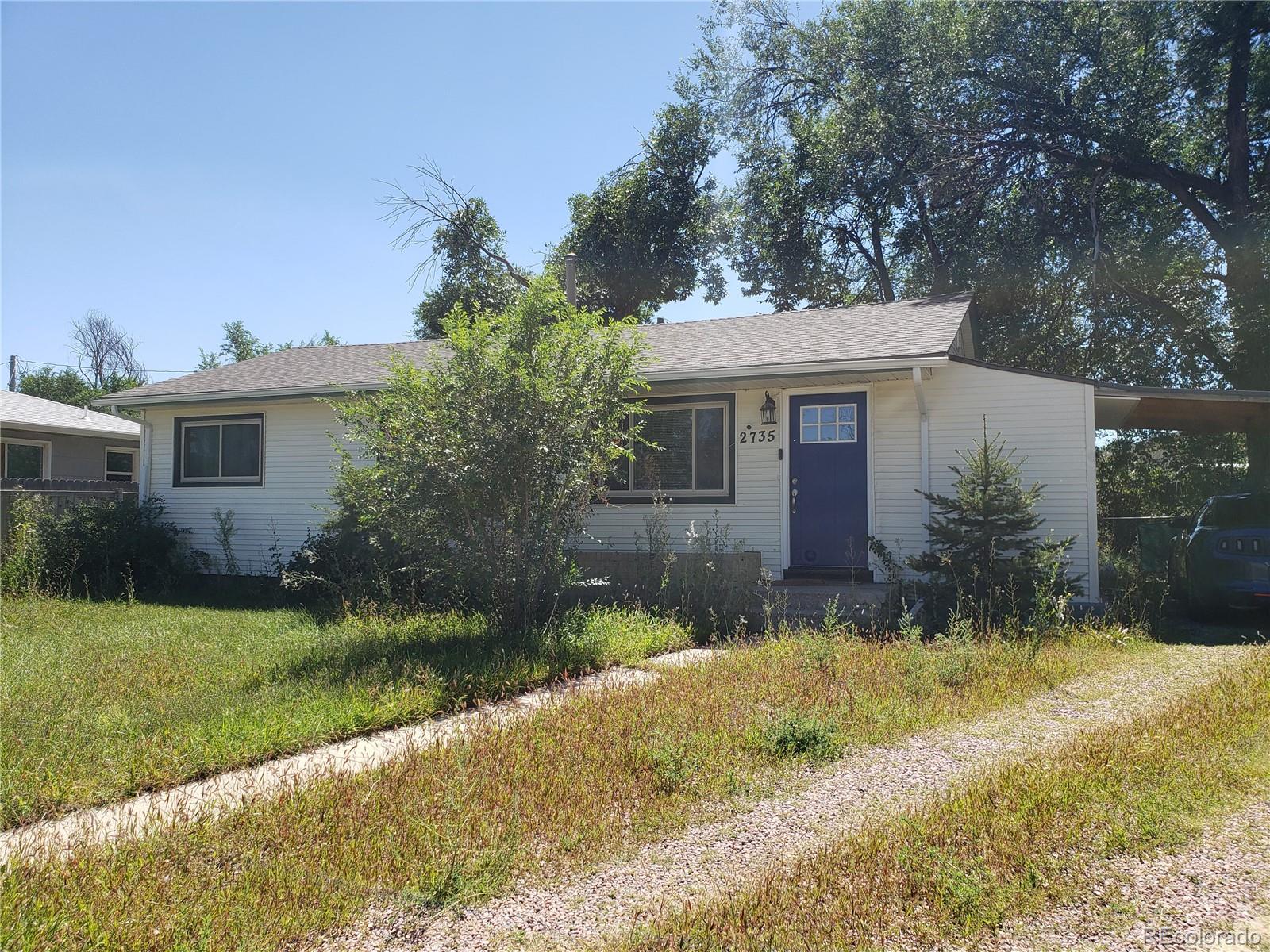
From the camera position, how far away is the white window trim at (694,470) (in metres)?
10.4

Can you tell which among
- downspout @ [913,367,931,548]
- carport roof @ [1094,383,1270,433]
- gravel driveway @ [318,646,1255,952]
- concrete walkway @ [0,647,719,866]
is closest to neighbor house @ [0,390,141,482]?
concrete walkway @ [0,647,719,866]

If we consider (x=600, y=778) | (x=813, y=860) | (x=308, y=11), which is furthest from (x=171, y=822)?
(x=308, y=11)

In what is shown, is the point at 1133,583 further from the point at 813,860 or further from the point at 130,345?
the point at 130,345

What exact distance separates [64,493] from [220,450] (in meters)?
2.86

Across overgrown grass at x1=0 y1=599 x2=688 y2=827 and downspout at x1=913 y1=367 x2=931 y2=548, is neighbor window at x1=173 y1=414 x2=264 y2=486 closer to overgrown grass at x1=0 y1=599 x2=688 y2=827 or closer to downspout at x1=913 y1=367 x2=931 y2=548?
overgrown grass at x1=0 y1=599 x2=688 y2=827

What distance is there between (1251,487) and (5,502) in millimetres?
20397

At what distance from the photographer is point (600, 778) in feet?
12.6

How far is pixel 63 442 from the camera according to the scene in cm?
1852

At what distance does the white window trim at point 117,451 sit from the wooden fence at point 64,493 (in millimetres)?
4992

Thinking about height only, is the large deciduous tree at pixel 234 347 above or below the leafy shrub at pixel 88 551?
above

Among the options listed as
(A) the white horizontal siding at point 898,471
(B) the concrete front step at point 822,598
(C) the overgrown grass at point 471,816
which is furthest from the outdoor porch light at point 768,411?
(C) the overgrown grass at point 471,816

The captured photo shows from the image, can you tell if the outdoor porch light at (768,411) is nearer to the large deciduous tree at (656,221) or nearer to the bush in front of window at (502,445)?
the bush in front of window at (502,445)

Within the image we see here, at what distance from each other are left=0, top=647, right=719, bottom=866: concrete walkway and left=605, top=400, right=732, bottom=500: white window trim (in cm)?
501

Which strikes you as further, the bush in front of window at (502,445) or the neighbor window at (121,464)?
the neighbor window at (121,464)
